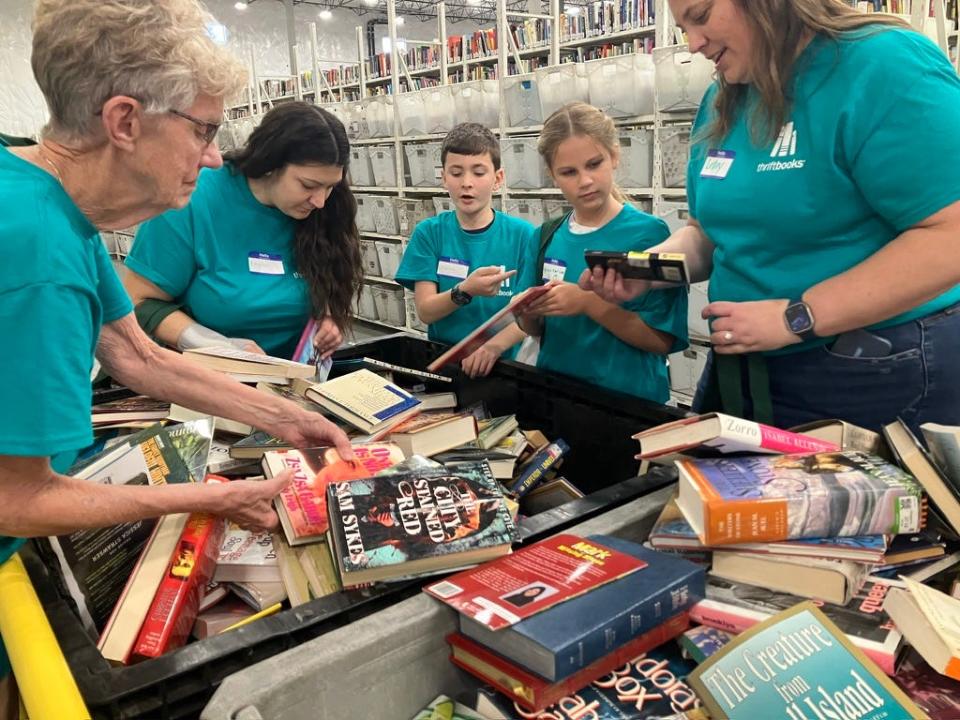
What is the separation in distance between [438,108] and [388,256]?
4.96ft

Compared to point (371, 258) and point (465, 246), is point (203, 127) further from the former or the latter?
point (371, 258)

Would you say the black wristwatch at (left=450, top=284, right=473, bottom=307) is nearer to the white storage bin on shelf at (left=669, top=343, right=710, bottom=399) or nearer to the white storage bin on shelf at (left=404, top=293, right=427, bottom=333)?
the white storage bin on shelf at (left=669, top=343, right=710, bottom=399)

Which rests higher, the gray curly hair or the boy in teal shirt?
the gray curly hair

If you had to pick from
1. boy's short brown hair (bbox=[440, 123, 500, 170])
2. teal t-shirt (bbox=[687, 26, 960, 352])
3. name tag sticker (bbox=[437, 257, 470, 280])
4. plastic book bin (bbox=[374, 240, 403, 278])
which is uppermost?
boy's short brown hair (bbox=[440, 123, 500, 170])

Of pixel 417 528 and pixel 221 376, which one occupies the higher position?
pixel 221 376

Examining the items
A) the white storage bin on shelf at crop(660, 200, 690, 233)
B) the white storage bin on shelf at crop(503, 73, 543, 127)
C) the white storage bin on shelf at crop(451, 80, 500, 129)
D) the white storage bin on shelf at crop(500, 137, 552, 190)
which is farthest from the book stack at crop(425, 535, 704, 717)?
the white storage bin on shelf at crop(451, 80, 500, 129)

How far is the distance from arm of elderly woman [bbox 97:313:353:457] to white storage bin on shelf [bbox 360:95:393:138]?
5984mm

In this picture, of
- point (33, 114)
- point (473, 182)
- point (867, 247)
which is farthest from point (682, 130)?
point (33, 114)

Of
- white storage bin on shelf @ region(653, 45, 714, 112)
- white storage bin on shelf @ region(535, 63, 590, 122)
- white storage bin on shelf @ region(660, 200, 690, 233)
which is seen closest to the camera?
white storage bin on shelf @ region(653, 45, 714, 112)

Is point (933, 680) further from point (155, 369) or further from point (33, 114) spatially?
point (33, 114)

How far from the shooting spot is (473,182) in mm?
2518

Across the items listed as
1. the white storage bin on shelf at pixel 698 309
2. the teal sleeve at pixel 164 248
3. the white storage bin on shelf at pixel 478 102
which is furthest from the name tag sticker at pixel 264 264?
the white storage bin on shelf at pixel 478 102

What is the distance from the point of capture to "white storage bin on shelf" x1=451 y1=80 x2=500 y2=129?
19.0 feet

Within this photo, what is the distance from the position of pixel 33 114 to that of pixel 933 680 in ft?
41.0
